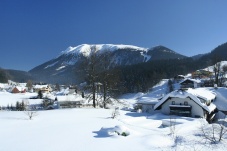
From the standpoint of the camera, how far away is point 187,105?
3584 centimetres

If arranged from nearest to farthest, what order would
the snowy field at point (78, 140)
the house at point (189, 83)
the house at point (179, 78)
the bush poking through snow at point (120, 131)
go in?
the snowy field at point (78, 140) → the bush poking through snow at point (120, 131) → the house at point (189, 83) → the house at point (179, 78)

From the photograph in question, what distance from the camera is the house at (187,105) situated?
34.8 metres

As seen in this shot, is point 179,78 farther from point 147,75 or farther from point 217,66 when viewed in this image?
point 217,66

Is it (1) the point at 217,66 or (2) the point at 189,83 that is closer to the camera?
(1) the point at 217,66

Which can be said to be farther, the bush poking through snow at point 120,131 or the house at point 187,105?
the house at point 187,105

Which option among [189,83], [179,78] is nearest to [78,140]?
[189,83]

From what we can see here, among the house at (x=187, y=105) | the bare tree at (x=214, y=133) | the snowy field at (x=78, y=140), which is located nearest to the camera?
the snowy field at (x=78, y=140)

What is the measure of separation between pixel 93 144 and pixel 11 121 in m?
8.41

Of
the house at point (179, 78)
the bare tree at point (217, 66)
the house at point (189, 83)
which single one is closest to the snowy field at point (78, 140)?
the bare tree at point (217, 66)

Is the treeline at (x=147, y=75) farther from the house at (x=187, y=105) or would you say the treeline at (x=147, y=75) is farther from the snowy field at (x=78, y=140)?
the snowy field at (x=78, y=140)

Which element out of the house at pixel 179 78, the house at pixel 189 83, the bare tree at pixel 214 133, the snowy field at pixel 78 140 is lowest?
the bare tree at pixel 214 133

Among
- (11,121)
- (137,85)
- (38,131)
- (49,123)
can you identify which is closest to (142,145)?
(38,131)

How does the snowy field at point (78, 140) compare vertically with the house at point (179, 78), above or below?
below

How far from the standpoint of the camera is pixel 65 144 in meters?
12.0
